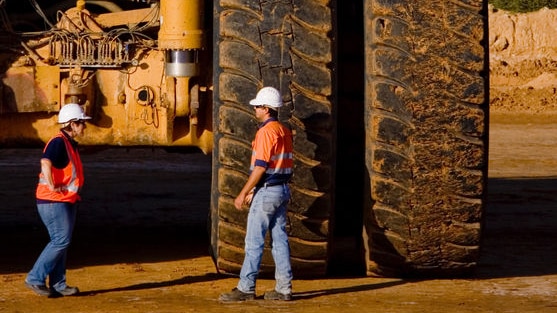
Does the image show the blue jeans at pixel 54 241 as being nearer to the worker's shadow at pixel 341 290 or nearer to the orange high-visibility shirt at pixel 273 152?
the orange high-visibility shirt at pixel 273 152

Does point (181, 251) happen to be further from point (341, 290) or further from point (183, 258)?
point (341, 290)

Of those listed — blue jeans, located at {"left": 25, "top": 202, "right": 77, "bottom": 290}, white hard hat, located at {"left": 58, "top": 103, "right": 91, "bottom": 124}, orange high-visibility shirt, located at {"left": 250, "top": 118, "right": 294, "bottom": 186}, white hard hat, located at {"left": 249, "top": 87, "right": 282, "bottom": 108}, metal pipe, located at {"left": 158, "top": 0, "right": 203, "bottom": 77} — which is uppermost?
metal pipe, located at {"left": 158, "top": 0, "right": 203, "bottom": 77}

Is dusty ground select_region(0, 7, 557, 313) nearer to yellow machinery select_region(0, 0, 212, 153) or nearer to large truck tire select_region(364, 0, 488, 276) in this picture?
large truck tire select_region(364, 0, 488, 276)

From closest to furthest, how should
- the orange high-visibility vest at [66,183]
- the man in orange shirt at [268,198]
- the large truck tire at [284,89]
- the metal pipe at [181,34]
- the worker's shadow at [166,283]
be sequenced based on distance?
the man in orange shirt at [268,198]
the large truck tire at [284,89]
the metal pipe at [181,34]
the orange high-visibility vest at [66,183]
the worker's shadow at [166,283]

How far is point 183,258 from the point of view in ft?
39.5

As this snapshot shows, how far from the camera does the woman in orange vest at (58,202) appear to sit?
10.2m

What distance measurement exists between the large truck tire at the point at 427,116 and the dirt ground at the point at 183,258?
1.80 ft

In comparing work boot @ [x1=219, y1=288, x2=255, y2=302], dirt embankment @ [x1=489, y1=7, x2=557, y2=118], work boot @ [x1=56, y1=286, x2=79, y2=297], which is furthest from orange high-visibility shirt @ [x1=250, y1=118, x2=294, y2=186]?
dirt embankment @ [x1=489, y1=7, x2=557, y2=118]

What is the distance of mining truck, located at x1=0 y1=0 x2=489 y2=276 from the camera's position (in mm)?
9867

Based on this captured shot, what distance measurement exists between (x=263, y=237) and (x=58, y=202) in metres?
1.43

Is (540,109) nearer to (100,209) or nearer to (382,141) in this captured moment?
(100,209)

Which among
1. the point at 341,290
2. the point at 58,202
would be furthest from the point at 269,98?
the point at 58,202

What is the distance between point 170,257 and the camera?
12.1m

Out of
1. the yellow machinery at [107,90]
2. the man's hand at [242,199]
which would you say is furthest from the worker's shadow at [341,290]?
the yellow machinery at [107,90]
